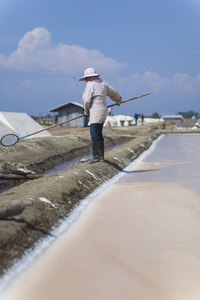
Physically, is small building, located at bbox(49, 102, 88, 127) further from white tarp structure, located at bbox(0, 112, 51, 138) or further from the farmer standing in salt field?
the farmer standing in salt field

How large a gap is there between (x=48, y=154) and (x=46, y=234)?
333 inches

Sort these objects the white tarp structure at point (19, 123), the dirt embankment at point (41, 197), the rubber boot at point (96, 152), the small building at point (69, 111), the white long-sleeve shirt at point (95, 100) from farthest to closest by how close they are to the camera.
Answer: the small building at point (69, 111)
the white tarp structure at point (19, 123)
the rubber boot at point (96, 152)
the white long-sleeve shirt at point (95, 100)
the dirt embankment at point (41, 197)

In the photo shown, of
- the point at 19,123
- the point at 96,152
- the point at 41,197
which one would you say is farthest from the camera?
the point at 19,123

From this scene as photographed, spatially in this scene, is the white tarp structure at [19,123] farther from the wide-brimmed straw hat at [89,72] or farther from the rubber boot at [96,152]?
the wide-brimmed straw hat at [89,72]

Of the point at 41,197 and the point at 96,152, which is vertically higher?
the point at 96,152

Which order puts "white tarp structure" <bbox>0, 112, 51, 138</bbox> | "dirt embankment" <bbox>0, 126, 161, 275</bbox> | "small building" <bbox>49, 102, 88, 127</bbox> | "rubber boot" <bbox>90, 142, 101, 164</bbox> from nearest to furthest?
"dirt embankment" <bbox>0, 126, 161, 275</bbox>
"rubber boot" <bbox>90, 142, 101, 164</bbox>
"white tarp structure" <bbox>0, 112, 51, 138</bbox>
"small building" <bbox>49, 102, 88, 127</bbox>

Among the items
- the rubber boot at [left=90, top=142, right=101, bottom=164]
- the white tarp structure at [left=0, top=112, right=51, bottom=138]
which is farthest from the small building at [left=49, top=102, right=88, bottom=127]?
the rubber boot at [left=90, top=142, right=101, bottom=164]

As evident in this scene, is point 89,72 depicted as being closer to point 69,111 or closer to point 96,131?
point 96,131

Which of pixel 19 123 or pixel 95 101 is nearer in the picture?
pixel 95 101

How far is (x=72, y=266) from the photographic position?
8.59ft

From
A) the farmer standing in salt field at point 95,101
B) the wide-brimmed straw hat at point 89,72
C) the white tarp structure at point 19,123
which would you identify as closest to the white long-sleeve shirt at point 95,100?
the farmer standing in salt field at point 95,101

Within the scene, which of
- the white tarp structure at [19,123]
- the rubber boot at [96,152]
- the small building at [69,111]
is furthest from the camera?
the small building at [69,111]

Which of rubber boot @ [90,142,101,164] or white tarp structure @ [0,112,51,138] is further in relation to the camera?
white tarp structure @ [0,112,51,138]

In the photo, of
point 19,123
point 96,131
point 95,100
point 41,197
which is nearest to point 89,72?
point 95,100
